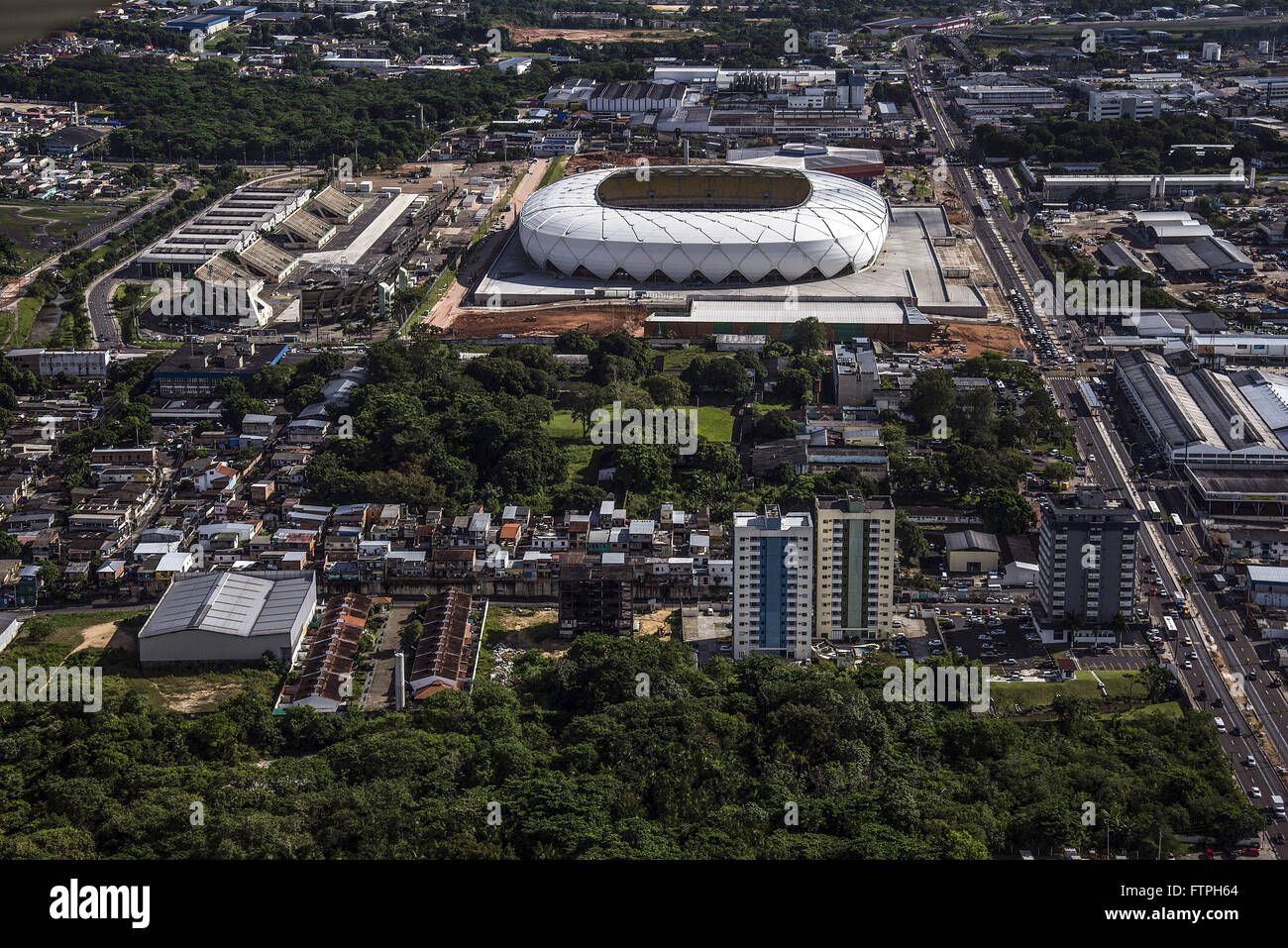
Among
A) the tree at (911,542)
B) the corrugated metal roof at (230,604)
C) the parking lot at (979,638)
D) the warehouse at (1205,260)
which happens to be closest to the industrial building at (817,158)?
the warehouse at (1205,260)

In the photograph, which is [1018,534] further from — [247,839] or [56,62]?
[56,62]

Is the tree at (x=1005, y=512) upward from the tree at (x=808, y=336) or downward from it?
downward

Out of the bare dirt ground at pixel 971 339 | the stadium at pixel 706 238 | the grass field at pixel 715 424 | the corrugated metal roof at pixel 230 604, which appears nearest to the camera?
the corrugated metal roof at pixel 230 604

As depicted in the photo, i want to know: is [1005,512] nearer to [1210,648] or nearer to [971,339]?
[1210,648]

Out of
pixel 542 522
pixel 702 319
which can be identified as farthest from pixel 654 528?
pixel 702 319

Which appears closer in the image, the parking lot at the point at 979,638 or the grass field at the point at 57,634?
the parking lot at the point at 979,638

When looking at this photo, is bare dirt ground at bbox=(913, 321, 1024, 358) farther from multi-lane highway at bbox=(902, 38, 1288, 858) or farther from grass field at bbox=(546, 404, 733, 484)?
grass field at bbox=(546, 404, 733, 484)

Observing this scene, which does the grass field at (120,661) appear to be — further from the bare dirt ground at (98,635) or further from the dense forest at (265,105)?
the dense forest at (265,105)

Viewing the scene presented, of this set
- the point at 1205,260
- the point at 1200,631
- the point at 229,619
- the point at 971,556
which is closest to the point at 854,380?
the point at 971,556
